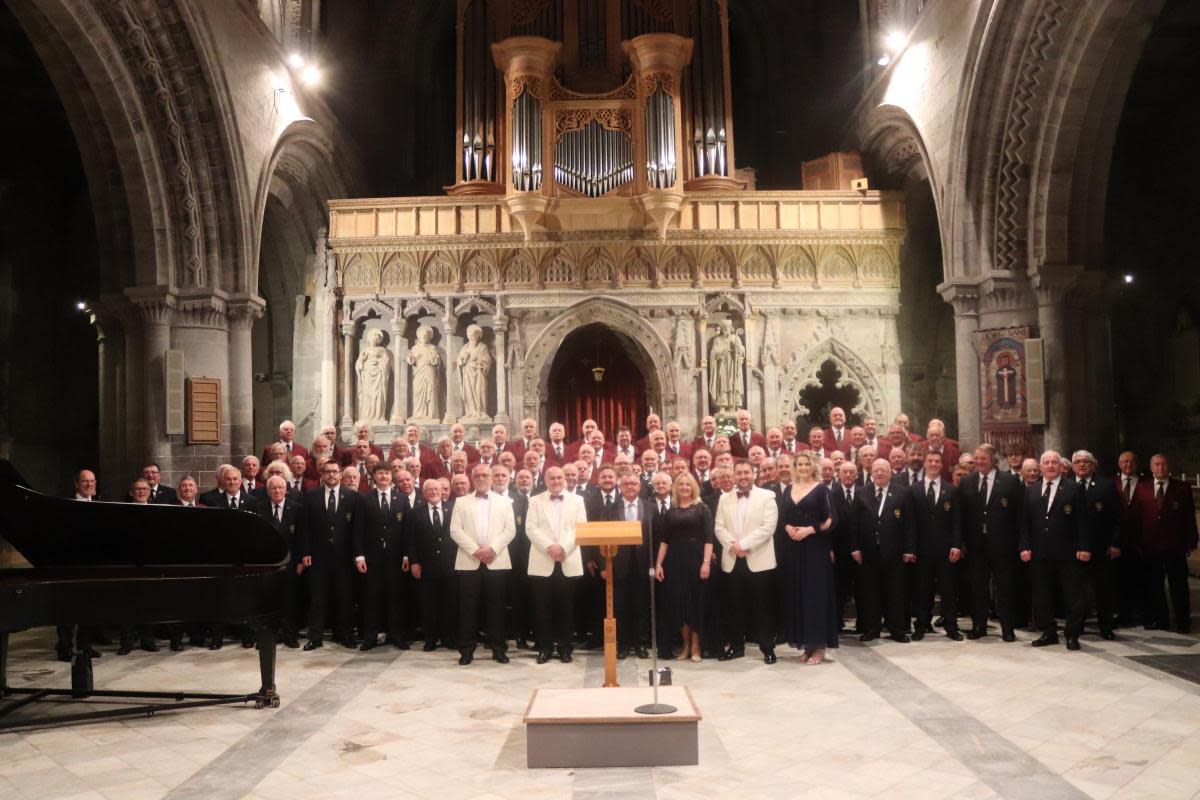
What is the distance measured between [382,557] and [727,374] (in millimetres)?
6080

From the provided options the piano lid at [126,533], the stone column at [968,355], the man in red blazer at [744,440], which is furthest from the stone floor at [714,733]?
the stone column at [968,355]

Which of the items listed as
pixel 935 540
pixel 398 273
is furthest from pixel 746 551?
pixel 398 273

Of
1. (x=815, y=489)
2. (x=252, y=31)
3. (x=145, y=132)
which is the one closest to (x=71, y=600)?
(x=815, y=489)

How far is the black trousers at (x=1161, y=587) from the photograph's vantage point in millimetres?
7316

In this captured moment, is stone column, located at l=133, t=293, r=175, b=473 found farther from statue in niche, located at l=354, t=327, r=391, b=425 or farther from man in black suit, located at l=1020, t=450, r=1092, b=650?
man in black suit, located at l=1020, t=450, r=1092, b=650

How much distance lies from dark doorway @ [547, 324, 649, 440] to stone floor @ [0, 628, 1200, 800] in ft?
26.7

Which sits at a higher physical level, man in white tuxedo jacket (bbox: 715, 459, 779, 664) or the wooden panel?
the wooden panel

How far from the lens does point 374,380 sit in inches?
489

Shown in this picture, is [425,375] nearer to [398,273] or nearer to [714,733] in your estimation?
[398,273]

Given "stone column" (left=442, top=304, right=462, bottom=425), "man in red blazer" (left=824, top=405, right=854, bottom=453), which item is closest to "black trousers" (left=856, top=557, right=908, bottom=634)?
"man in red blazer" (left=824, top=405, right=854, bottom=453)

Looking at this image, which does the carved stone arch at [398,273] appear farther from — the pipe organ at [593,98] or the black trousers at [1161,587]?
the black trousers at [1161,587]

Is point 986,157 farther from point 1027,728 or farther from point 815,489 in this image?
point 1027,728

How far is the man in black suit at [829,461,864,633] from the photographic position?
24.0 feet

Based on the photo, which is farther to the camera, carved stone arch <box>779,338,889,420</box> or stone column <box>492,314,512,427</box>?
stone column <box>492,314,512,427</box>
